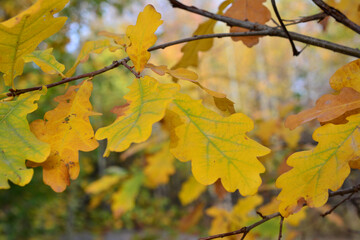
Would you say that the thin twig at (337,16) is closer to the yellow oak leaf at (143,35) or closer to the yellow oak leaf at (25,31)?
the yellow oak leaf at (143,35)

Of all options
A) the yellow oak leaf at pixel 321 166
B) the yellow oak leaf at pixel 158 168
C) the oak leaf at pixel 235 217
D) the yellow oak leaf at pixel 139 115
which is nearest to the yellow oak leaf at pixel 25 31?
the yellow oak leaf at pixel 139 115

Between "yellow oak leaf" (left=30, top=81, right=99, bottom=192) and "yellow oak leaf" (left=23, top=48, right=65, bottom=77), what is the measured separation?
0.34 feet

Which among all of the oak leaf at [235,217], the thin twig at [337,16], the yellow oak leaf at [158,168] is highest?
the yellow oak leaf at [158,168]

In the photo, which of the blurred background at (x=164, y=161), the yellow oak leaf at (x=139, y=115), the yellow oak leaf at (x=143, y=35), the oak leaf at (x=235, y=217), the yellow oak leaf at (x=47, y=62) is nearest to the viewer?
the yellow oak leaf at (x=139, y=115)

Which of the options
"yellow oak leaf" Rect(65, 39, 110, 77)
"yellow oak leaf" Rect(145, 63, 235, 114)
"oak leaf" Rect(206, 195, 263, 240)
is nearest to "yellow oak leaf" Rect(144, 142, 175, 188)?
"oak leaf" Rect(206, 195, 263, 240)

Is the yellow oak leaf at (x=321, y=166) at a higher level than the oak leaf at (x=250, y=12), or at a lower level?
lower

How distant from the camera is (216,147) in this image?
0.53m

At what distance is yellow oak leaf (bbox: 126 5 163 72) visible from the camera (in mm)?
554

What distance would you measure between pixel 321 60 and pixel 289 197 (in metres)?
21.6

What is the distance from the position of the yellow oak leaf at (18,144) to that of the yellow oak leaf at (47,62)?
0.08 meters

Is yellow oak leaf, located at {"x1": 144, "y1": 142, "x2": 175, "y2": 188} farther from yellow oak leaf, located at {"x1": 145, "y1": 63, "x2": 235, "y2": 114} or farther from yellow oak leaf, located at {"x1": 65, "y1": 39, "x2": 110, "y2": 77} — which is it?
yellow oak leaf, located at {"x1": 145, "y1": 63, "x2": 235, "y2": 114}

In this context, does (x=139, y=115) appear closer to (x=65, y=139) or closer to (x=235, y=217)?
(x=65, y=139)

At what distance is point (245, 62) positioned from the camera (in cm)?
1998

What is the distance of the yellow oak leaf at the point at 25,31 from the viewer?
1.55ft
